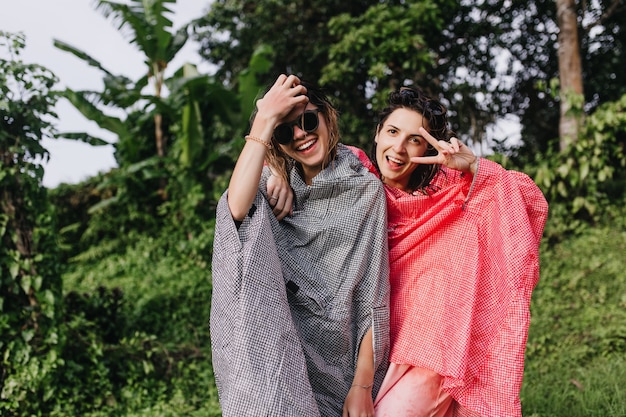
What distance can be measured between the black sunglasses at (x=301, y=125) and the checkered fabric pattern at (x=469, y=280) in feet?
1.20

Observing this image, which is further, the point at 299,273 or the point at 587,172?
the point at 587,172

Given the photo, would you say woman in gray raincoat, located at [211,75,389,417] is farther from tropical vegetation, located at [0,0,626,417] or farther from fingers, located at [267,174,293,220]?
tropical vegetation, located at [0,0,626,417]

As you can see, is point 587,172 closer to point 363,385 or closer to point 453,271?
point 453,271

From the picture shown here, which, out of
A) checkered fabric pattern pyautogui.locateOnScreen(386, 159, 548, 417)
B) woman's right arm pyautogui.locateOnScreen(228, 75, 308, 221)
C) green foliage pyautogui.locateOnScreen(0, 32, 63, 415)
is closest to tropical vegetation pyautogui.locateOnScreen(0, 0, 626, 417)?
green foliage pyautogui.locateOnScreen(0, 32, 63, 415)

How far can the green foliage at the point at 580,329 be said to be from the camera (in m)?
3.56

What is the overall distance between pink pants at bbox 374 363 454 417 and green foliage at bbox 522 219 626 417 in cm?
169

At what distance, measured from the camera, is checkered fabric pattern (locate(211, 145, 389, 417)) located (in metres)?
1.55

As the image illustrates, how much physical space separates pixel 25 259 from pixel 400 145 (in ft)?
8.99

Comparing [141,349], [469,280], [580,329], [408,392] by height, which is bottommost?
[580,329]

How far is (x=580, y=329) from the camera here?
15.5 ft

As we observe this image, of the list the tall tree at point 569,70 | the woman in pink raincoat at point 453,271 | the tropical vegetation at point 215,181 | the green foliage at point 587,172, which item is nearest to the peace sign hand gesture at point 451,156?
→ the woman in pink raincoat at point 453,271

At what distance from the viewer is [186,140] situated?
7.27 m

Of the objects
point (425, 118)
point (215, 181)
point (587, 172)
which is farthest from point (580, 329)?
point (215, 181)

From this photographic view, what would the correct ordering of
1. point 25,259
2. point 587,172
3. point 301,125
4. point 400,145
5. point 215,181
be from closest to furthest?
1. point 301,125
2. point 400,145
3. point 25,259
4. point 587,172
5. point 215,181
